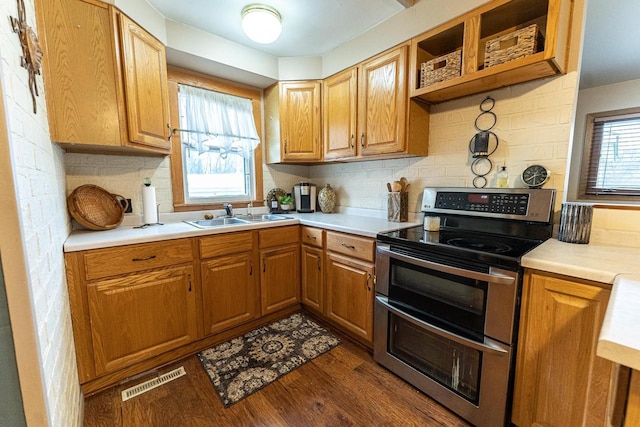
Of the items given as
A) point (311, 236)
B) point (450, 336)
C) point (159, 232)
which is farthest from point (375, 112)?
point (159, 232)

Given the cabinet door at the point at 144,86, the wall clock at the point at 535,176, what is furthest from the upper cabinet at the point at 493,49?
the cabinet door at the point at 144,86

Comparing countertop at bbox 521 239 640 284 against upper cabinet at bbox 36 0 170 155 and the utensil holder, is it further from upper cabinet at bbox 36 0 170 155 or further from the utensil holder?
upper cabinet at bbox 36 0 170 155

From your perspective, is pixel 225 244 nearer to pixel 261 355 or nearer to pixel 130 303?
pixel 130 303

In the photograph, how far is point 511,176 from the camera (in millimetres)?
1688

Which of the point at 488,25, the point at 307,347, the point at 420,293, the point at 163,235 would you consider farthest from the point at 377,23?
the point at 307,347

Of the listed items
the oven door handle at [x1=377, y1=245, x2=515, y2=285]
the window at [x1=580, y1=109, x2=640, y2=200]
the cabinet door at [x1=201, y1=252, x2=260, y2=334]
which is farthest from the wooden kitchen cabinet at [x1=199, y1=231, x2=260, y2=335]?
the window at [x1=580, y1=109, x2=640, y2=200]

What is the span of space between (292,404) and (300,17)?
8.13 ft

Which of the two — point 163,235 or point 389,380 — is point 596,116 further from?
point 163,235

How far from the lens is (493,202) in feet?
5.43

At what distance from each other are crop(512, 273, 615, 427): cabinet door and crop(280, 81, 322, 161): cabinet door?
6.39ft

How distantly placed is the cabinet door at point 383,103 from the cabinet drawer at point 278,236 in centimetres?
90

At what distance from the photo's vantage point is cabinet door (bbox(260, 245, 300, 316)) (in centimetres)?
218

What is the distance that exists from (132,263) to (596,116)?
197 inches

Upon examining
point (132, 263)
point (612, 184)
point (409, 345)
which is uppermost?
point (612, 184)
